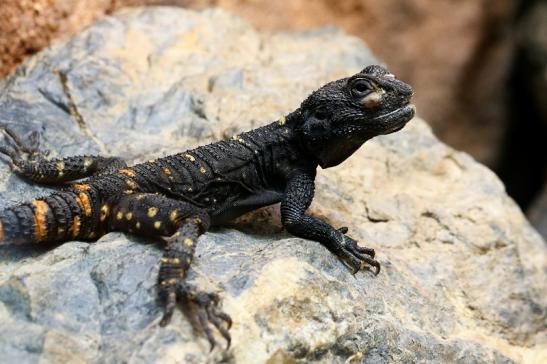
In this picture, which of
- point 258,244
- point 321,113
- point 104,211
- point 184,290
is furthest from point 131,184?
point 321,113

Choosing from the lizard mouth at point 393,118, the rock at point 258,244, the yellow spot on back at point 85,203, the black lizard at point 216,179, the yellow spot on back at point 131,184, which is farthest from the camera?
the lizard mouth at point 393,118

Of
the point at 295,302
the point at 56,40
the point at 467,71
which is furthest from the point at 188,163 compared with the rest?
the point at 467,71

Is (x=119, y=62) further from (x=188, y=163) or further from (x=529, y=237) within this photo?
(x=529, y=237)

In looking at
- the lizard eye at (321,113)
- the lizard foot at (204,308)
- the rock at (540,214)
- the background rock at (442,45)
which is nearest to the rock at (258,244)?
the lizard foot at (204,308)

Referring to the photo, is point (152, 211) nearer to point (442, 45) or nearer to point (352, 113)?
point (352, 113)

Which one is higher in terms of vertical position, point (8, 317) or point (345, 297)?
point (345, 297)

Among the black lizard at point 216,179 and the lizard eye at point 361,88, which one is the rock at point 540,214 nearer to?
the black lizard at point 216,179

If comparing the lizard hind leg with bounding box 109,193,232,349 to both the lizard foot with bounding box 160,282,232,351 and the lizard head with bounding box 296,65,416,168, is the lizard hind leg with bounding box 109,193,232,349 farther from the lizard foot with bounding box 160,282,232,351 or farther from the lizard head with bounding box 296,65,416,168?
the lizard head with bounding box 296,65,416,168
